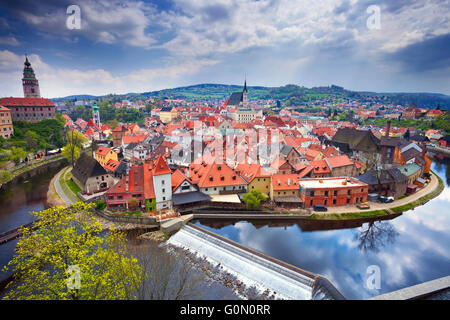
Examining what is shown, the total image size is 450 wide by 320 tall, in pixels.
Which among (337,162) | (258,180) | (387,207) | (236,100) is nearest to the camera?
(387,207)

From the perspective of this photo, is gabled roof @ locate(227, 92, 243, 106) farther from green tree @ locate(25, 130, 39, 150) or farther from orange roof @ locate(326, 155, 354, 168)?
orange roof @ locate(326, 155, 354, 168)

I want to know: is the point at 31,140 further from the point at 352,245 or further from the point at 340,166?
the point at 352,245

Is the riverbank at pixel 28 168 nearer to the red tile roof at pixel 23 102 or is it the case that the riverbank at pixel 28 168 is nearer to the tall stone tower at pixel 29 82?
the red tile roof at pixel 23 102

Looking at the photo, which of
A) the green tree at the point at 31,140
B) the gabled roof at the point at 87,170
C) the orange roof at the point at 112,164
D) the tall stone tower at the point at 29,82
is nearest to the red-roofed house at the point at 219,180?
the gabled roof at the point at 87,170

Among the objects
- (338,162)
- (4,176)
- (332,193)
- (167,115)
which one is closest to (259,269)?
(332,193)

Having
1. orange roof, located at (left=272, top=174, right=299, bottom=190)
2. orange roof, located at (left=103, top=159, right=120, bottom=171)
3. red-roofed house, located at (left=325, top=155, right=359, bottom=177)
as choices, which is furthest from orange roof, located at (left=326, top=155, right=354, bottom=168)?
orange roof, located at (left=103, top=159, right=120, bottom=171)

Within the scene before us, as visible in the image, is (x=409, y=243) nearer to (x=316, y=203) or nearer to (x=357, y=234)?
(x=357, y=234)
